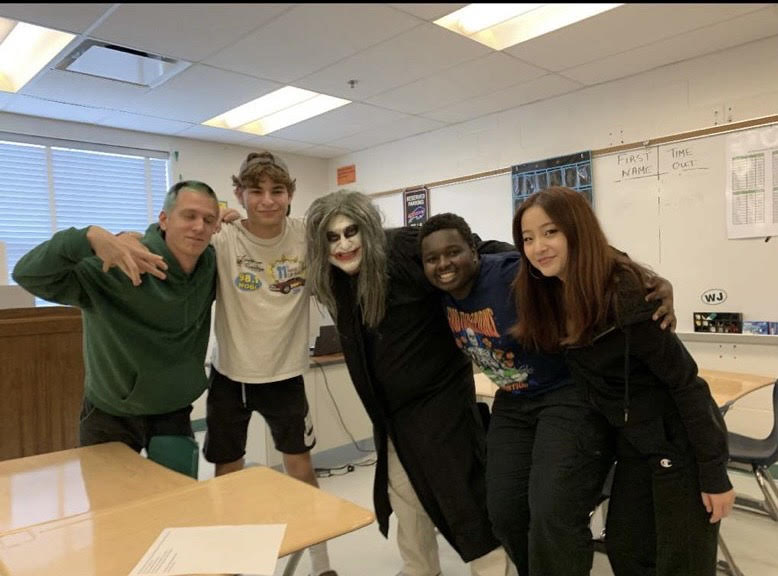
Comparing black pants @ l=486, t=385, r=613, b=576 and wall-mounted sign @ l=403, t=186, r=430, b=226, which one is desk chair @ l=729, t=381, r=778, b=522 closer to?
black pants @ l=486, t=385, r=613, b=576

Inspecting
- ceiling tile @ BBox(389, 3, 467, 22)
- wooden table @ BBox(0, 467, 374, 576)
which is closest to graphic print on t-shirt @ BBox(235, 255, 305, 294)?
wooden table @ BBox(0, 467, 374, 576)

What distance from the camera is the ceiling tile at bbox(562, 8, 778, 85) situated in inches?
114

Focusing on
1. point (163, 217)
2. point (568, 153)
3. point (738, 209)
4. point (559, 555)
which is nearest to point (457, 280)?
point (559, 555)

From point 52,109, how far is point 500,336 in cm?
383

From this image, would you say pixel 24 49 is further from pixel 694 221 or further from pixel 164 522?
pixel 694 221

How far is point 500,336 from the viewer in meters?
1.67

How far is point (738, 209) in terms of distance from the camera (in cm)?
337

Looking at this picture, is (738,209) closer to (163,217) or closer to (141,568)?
(163,217)

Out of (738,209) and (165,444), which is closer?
(165,444)

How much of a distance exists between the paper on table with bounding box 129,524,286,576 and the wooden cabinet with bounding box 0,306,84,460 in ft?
5.71

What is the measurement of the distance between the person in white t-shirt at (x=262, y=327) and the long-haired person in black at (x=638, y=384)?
0.85 meters

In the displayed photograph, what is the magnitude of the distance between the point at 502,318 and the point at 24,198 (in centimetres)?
405

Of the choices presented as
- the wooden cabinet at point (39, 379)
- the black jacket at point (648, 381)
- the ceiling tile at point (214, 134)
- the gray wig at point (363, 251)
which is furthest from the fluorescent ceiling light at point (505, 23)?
the ceiling tile at point (214, 134)

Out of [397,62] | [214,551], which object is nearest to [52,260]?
[214,551]
